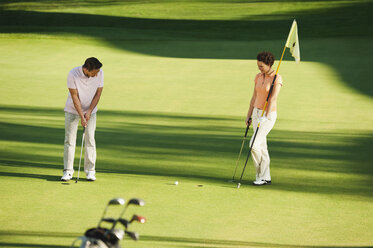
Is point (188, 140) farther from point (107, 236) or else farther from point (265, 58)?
point (107, 236)

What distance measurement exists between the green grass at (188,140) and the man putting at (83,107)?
0.30 metres

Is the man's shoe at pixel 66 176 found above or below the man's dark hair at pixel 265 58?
below

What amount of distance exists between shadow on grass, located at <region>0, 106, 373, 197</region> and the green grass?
34 mm

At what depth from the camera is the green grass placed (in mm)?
7387

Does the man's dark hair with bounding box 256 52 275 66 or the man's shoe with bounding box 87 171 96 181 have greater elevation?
the man's dark hair with bounding box 256 52 275 66

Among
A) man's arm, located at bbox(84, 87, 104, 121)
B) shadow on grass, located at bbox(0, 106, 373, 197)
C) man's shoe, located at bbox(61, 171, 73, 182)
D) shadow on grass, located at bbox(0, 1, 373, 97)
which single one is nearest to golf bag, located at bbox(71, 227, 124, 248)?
man's arm, located at bbox(84, 87, 104, 121)

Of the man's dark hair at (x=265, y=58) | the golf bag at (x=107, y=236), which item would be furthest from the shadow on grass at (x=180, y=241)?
the man's dark hair at (x=265, y=58)

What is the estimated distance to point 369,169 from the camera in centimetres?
1078

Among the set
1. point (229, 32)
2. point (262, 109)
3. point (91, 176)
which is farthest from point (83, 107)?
point (229, 32)

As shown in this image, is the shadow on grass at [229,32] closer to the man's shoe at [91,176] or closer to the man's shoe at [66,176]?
the man's shoe at [91,176]

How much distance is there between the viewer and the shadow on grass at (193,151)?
1001 centimetres

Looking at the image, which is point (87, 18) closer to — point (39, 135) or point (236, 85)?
point (236, 85)

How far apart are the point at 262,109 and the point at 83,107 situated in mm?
2485

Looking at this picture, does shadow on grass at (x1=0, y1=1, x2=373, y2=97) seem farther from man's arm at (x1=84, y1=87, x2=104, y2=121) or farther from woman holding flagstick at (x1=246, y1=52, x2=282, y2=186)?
man's arm at (x1=84, y1=87, x2=104, y2=121)
